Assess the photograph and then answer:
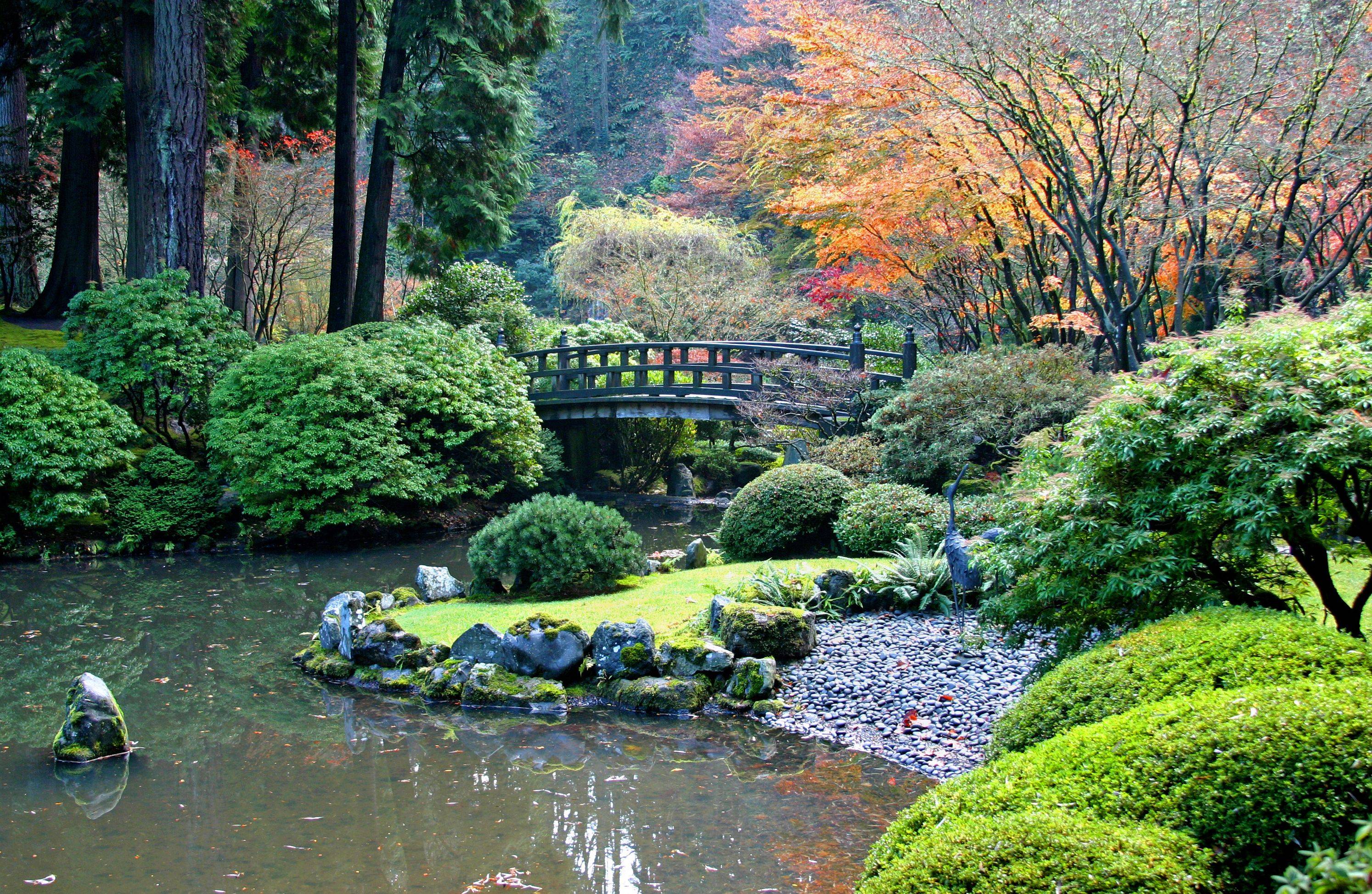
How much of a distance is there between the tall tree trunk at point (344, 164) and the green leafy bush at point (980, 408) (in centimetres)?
1029

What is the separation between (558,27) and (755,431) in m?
8.79

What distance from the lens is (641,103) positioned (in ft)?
120

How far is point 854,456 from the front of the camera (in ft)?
39.7

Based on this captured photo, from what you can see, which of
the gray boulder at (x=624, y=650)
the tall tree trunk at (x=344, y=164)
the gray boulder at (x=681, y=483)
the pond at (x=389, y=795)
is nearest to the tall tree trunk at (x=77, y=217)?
the tall tree trunk at (x=344, y=164)

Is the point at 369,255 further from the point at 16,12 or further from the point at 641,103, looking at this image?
the point at 641,103

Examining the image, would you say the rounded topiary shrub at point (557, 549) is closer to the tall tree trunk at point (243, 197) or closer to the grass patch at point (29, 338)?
the grass patch at point (29, 338)

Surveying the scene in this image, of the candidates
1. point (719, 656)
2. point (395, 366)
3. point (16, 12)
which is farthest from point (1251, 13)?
point (16, 12)

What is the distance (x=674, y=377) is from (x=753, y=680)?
36.7ft

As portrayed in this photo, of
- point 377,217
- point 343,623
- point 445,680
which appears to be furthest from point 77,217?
point 445,680

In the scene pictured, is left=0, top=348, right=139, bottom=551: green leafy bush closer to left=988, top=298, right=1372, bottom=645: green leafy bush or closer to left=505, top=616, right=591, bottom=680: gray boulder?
left=505, top=616, right=591, bottom=680: gray boulder

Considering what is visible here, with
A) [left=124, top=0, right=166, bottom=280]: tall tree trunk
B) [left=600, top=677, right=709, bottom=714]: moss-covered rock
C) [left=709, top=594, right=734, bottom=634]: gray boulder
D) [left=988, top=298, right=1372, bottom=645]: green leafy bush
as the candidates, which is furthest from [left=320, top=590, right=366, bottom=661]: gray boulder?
[left=124, top=0, right=166, bottom=280]: tall tree trunk

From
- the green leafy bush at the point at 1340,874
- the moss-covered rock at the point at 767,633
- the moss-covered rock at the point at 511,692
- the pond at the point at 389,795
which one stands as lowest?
the pond at the point at 389,795

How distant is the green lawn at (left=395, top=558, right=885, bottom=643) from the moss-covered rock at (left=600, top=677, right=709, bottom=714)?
911 millimetres

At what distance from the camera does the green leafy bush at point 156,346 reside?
45.4 ft
